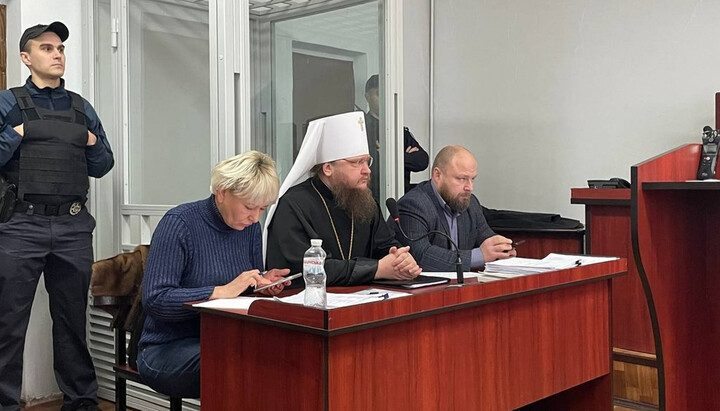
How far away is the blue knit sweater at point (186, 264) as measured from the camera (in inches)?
95.5

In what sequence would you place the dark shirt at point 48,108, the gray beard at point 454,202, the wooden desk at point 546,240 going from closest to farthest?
the dark shirt at point 48,108 < the gray beard at point 454,202 < the wooden desk at point 546,240

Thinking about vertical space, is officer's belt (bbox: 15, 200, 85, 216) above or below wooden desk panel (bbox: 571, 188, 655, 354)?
above

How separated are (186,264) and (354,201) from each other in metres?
0.79

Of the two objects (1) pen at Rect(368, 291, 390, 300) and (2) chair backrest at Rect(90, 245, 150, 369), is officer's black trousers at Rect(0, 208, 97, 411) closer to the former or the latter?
(2) chair backrest at Rect(90, 245, 150, 369)

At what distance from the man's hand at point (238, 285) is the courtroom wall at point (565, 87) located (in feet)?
10.4

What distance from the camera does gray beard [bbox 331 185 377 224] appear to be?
121 inches

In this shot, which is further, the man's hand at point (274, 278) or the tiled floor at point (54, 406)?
the tiled floor at point (54, 406)

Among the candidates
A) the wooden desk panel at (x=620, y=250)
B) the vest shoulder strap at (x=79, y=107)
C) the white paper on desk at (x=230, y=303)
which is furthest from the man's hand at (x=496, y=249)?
the vest shoulder strap at (x=79, y=107)

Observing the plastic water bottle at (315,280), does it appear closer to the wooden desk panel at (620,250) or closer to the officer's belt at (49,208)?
the officer's belt at (49,208)

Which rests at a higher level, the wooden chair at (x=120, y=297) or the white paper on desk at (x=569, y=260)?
the white paper on desk at (x=569, y=260)

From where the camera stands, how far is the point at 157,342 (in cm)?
254

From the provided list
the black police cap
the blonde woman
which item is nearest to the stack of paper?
the blonde woman

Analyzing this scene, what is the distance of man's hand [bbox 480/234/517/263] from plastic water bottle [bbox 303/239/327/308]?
1488 millimetres

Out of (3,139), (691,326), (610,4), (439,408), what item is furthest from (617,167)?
(3,139)
